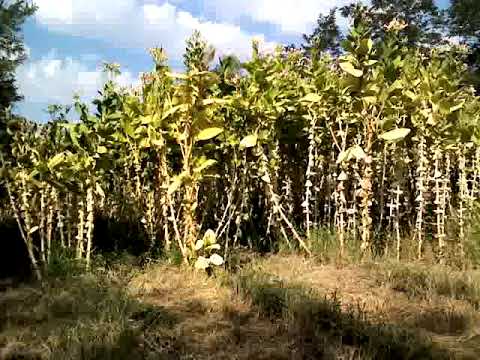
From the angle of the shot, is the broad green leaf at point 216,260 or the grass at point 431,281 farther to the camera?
the broad green leaf at point 216,260

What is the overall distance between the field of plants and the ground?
0.02 metres

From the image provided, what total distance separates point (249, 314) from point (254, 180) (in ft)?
7.67

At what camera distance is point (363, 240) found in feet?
15.8

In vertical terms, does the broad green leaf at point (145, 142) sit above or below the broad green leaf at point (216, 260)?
above

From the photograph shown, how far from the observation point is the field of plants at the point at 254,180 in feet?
13.1

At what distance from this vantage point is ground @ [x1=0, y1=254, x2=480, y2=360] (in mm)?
3070

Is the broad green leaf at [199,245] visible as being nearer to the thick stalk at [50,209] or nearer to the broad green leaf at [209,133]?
the broad green leaf at [209,133]

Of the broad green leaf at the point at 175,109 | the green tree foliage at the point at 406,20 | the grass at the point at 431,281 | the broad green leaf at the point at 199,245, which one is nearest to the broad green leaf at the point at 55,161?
the broad green leaf at the point at 175,109

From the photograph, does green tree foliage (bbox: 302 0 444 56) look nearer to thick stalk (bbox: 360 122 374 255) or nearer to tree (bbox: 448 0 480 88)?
tree (bbox: 448 0 480 88)

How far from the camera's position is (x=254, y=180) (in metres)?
5.79

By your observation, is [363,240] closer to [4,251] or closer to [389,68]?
[389,68]

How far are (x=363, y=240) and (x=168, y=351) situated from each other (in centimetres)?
223

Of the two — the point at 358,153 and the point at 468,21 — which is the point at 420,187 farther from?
the point at 468,21

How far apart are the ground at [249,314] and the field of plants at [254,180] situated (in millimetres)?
24
